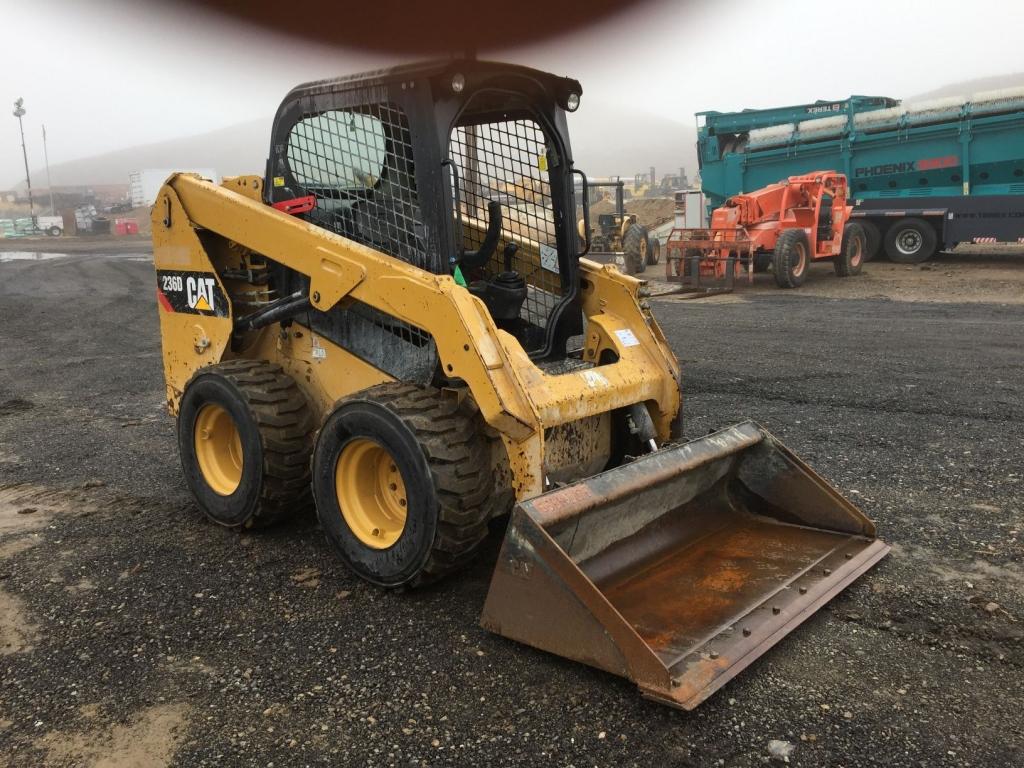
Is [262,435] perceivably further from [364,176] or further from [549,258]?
[549,258]

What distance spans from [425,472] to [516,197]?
1.62 metres

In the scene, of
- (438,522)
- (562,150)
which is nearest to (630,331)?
(562,150)

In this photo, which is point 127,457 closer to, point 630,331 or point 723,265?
point 630,331

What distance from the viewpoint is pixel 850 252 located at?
53.2ft

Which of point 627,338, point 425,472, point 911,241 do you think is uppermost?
point 911,241

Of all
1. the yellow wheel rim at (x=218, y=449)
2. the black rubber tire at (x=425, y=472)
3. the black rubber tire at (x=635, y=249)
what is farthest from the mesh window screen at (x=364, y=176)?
the black rubber tire at (x=635, y=249)

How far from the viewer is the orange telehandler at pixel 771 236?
1480cm

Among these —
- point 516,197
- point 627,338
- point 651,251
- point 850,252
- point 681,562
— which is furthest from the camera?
point 651,251

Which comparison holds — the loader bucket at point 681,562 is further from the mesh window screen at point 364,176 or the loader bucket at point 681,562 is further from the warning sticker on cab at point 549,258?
the mesh window screen at point 364,176

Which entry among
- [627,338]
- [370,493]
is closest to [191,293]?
[370,493]

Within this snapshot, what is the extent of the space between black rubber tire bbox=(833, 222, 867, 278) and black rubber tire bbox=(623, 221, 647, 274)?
4451mm

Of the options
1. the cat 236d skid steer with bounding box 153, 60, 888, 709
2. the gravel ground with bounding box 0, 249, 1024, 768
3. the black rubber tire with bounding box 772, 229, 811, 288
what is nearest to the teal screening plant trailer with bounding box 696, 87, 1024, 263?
the black rubber tire with bounding box 772, 229, 811, 288

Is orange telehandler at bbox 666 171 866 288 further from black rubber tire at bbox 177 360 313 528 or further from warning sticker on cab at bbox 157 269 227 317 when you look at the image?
black rubber tire at bbox 177 360 313 528

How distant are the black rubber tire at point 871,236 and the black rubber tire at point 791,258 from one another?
3.13m
